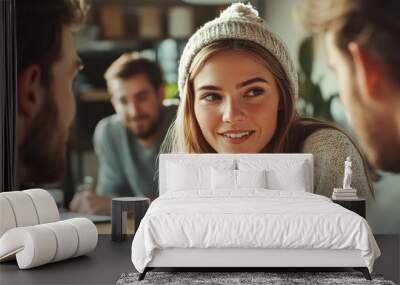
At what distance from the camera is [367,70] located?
24.5ft

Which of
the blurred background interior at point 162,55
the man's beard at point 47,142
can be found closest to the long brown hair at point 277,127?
the blurred background interior at point 162,55

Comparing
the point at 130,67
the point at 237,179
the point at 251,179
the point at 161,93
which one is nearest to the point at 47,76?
the point at 130,67

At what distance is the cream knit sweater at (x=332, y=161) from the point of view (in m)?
7.57

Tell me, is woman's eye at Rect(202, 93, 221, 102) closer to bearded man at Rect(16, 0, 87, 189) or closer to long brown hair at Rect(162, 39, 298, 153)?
long brown hair at Rect(162, 39, 298, 153)

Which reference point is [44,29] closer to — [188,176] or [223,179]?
[188,176]

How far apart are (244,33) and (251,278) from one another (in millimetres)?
3218

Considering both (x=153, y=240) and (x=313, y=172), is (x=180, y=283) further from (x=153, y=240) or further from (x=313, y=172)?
(x=313, y=172)

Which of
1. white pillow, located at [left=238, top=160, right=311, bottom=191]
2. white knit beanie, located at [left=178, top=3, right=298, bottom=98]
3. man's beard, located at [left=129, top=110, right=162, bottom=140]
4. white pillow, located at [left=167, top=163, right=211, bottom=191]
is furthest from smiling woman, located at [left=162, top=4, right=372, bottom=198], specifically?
white pillow, located at [left=167, top=163, right=211, bottom=191]

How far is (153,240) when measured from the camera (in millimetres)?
5105

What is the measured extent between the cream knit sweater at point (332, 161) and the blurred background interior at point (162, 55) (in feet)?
0.55

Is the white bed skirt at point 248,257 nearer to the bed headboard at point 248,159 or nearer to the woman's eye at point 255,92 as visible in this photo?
the bed headboard at point 248,159

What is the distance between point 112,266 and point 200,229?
1.05 metres

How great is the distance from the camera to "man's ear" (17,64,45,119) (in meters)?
7.78

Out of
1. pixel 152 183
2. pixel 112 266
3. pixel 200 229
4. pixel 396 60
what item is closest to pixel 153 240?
pixel 200 229
